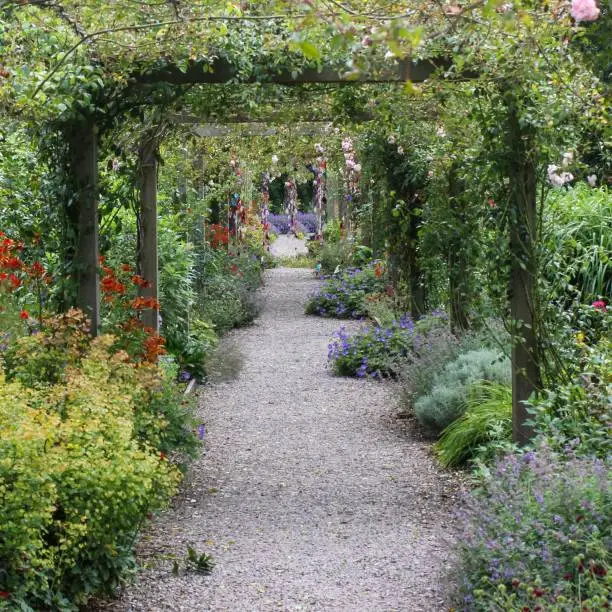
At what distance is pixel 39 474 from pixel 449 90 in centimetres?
342

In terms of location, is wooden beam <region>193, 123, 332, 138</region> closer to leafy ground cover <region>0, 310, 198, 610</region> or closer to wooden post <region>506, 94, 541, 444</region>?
wooden post <region>506, 94, 541, 444</region>

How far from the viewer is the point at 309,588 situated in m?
4.18

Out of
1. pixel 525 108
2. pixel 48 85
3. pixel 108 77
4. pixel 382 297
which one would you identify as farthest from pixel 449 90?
pixel 382 297

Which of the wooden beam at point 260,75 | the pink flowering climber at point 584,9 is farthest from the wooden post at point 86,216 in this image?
the pink flowering climber at point 584,9

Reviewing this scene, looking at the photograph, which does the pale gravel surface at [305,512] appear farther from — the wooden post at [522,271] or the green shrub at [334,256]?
the green shrub at [334,256]

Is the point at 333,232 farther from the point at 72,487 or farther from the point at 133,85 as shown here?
the point at 72,487

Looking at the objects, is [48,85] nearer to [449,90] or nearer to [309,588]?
[449,90]

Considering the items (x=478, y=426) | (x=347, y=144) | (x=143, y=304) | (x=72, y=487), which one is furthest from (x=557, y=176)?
(x=347, y=144)

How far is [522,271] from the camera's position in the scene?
212 inches

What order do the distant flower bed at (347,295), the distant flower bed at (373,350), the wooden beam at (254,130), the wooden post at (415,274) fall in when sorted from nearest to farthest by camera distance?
the distant flower bed at (373,350) < the wooden post at (415,274) < the wooden beam at (254,130) < the distant flower bed at (347,295)

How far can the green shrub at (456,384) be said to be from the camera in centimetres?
654

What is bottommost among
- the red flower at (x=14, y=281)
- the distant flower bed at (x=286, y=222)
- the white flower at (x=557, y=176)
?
the distant flower bed at (x=286, y=222)

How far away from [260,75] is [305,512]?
239cm

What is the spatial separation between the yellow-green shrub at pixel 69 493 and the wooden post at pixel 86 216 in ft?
5.43
